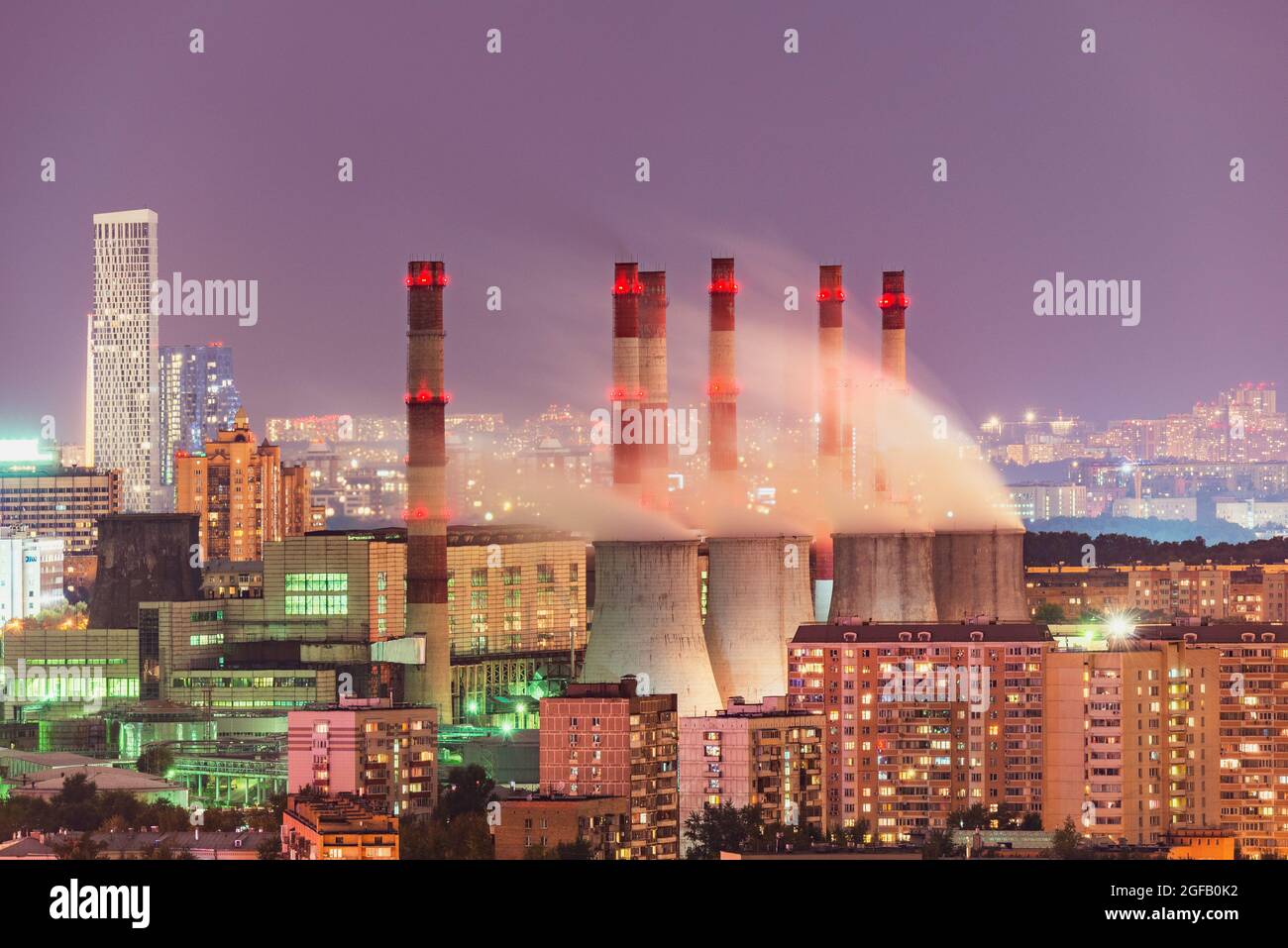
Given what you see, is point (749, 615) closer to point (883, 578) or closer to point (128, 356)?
point (883, 578)

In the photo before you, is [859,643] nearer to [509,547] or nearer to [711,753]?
[711,753]

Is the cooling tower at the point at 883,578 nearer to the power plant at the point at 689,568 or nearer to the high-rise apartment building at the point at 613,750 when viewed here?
the power plant at the point at 689,568

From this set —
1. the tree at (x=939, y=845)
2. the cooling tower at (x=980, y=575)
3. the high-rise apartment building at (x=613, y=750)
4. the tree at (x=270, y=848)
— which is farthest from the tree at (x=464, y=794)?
the cooling tower at (x=980, y=575)

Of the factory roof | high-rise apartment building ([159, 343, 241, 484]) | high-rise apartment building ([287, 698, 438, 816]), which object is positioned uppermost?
high-rise apartment building ([159, 343, 241, 484])

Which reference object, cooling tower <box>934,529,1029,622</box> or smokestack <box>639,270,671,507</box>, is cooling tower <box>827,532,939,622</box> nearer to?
cooling tower <box>934,529,1029,622</box>

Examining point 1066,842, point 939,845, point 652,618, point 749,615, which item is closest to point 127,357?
point 749,615

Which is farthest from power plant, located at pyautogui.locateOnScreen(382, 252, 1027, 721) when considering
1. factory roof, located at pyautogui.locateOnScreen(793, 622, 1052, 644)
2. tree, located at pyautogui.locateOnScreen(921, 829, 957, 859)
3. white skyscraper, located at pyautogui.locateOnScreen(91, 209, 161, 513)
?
white skyscraper, located at pyautogui.locateOnScreen(91, 209, 161, 513)
